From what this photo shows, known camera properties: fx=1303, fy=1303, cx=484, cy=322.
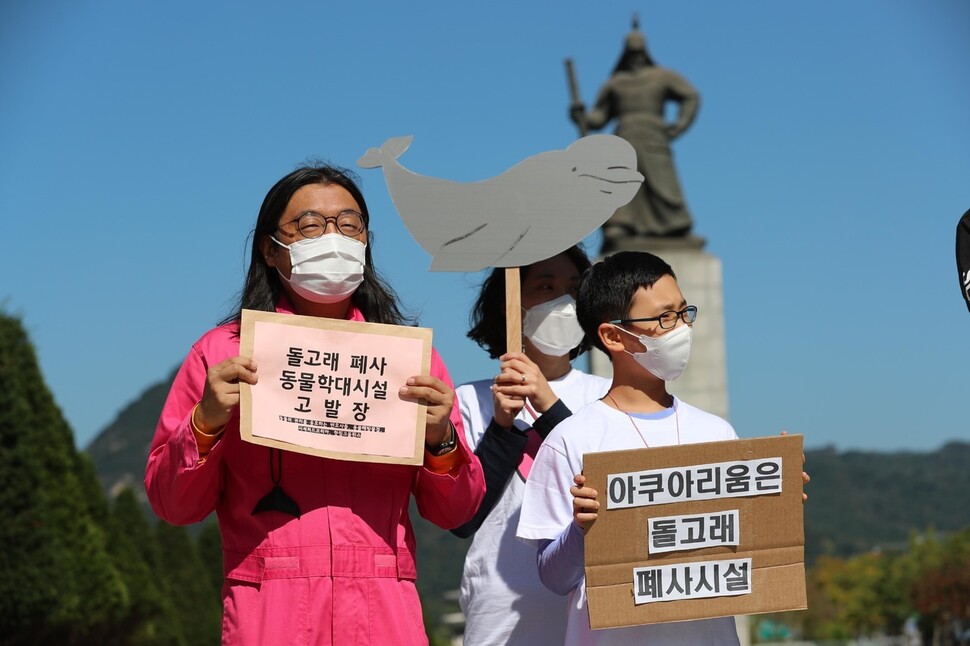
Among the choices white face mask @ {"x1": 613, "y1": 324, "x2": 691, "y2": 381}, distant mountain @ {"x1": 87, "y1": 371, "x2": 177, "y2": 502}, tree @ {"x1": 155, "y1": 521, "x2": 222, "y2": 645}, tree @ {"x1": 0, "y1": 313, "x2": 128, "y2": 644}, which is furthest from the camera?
distant mountain @ {"x1": 87, "y1": 371, "x2": 177, "y2": 502}

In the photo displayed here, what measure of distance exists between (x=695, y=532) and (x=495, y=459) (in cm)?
76

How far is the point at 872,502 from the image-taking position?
3718 inches

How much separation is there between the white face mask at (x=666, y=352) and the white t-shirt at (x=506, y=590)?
631 mm

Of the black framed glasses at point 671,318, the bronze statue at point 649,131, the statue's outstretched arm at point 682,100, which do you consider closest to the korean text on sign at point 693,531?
the black framed glasses at point 671,318

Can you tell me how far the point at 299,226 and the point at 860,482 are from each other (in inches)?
3915

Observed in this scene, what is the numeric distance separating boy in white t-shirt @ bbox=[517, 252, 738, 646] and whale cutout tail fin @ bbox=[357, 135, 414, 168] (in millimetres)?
768

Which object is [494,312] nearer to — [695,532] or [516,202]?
[516,202]

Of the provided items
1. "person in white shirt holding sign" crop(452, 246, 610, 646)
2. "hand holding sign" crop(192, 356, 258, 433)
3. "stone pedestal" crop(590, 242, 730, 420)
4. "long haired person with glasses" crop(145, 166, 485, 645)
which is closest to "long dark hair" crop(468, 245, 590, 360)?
"person in white shirt holding sign" crop(452, 246, 610, 646)

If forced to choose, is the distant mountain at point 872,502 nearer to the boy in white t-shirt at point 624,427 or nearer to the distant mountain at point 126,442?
the distant mountain at point 126,442

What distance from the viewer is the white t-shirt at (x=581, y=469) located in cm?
324

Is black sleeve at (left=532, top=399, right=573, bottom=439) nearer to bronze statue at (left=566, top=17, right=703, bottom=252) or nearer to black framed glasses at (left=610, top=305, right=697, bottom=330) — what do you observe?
black framed glasses at (left=610, top=305, right=697, bottom=330)

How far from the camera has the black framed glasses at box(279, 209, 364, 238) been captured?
10.6ft

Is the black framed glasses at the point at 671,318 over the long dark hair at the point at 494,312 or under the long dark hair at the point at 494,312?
under

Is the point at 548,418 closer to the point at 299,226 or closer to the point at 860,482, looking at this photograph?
the point at 299,226
